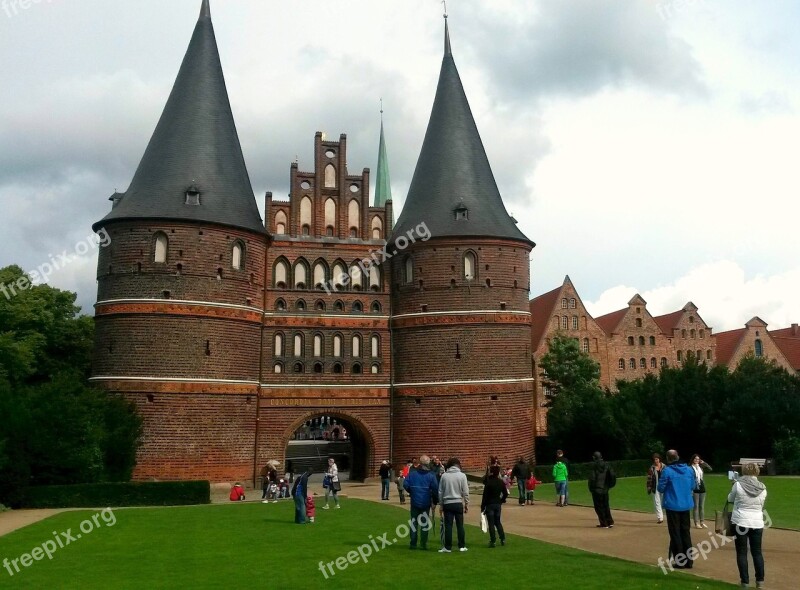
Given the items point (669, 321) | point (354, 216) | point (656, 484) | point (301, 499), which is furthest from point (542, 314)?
point (301, 499)

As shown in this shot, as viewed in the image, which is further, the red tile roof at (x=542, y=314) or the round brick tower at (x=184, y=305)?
the red tile roof at (x=542, y=314)

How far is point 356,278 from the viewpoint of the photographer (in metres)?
33.2

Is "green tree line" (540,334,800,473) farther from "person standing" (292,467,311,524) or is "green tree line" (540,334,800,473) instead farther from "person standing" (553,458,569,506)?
"person standing" (292,467,311,524)

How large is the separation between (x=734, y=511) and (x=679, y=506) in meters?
1.05

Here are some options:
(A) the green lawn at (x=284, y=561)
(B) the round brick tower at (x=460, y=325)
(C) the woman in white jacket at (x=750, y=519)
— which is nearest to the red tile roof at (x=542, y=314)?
(B) the round brick tower at (x=460, y=325)

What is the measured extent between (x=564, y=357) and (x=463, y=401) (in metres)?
14.0

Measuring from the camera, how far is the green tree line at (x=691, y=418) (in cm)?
3206

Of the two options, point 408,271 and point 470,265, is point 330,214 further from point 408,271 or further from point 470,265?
point 470,265

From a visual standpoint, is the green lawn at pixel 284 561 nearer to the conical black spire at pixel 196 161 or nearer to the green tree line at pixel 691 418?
the conical black spire at pixel 196 161

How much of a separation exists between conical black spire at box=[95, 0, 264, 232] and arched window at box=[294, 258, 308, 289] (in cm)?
243

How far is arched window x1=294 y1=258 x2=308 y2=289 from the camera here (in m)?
32.6

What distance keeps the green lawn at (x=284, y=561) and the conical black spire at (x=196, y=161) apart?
1542 cm

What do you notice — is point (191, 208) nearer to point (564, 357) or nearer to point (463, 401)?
point (463, 401)

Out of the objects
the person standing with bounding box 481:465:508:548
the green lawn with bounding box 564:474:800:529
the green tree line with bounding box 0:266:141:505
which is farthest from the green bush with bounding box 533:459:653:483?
the person standing with bounding box 481:465:508:548
